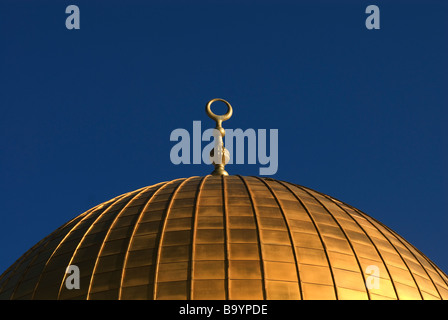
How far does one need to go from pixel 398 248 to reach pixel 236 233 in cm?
540

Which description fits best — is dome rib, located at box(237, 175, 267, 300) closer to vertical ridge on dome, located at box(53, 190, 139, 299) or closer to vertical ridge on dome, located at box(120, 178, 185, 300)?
vertical ridge on dome, located at box(120, 178, 185, 300)

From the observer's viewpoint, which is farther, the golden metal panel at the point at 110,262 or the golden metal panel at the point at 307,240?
the golden metal panel at the point at 307,240

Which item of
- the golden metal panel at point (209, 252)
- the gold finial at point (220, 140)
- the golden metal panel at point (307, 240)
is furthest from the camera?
the gold finial at point (220, 140)

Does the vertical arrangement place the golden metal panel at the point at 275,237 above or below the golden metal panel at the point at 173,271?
A: above

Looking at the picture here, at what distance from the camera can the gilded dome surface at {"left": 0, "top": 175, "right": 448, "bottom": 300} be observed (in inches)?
1111

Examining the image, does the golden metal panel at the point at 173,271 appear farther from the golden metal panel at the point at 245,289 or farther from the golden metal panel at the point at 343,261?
the golden metal panel at the point at 343,261

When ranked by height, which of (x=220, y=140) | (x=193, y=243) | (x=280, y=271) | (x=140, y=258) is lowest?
(x=280, y=271)

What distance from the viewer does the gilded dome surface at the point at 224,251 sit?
28.2m

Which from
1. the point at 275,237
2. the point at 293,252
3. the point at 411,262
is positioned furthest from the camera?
the point at 411,262

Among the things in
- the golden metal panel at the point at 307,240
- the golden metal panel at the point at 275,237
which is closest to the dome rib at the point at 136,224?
the golden metal panel at the point at 275,237

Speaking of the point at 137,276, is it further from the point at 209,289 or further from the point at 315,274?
the point at 315,274

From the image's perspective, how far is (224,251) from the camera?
29.0m

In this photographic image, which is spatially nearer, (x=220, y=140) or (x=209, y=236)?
(x=209, y=236)

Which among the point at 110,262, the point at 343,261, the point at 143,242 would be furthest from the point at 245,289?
the point at 110,262
